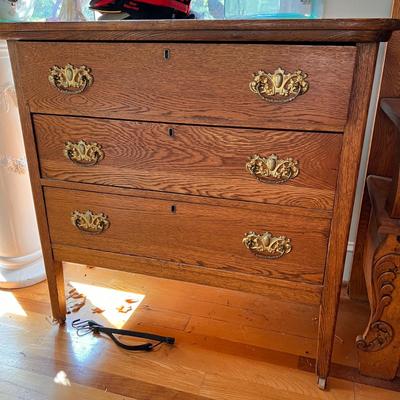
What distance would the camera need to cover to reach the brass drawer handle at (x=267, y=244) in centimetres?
98

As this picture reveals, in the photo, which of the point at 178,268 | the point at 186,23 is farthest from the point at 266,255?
the point at 186,23

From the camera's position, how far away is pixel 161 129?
0.96m

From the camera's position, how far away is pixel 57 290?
50.2 inches

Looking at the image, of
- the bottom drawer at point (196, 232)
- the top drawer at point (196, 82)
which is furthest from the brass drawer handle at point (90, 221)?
the top drawer at point (196, 82)

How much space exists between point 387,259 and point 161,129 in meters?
0.62

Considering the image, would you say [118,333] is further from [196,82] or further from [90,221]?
[196,82]

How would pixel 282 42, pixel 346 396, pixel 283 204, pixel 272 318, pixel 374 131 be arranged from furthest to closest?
pixel 272 318 < pixel 374 131 < pixel 346 396 < pixel 283 204 < pixel 282 42

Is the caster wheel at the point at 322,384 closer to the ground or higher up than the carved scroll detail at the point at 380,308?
closer to the ground

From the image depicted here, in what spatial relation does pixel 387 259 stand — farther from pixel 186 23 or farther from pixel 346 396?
pixel 186 23

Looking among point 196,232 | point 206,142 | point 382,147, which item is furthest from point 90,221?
point 382,147

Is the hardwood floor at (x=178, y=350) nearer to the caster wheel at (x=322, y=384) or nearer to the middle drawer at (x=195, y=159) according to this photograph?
the caster wheel at (x=322, y=384)

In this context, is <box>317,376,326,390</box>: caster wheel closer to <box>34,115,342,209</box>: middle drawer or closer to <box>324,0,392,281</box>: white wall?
<box>34,115,342,209</box>: middle drawer

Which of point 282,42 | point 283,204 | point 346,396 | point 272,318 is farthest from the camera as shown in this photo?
point 272,318

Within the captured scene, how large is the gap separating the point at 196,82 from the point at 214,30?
0.11 meters
